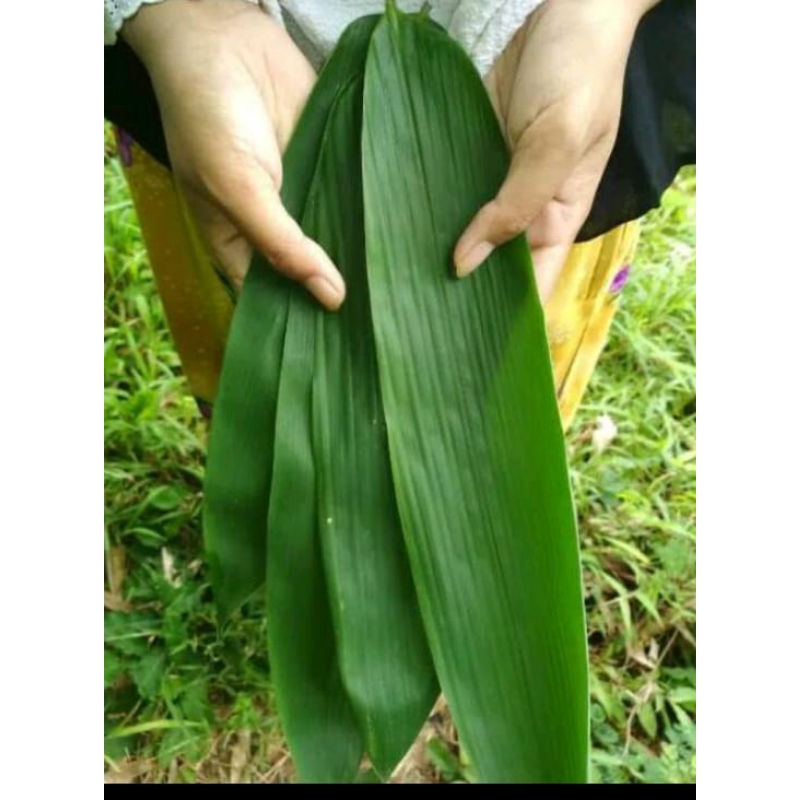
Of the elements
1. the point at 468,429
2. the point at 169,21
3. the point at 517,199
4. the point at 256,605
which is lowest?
the point at 256,605

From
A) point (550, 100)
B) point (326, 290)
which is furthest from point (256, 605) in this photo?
point (550, 100)

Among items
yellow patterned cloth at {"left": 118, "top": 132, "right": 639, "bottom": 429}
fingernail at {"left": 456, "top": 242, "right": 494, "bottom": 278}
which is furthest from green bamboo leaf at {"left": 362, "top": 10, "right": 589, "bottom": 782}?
yellow patterned cloth at {"left": 118, "top": 132, "right": 639, "bottom": 429}

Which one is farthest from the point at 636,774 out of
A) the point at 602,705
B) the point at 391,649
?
the point at 391,649

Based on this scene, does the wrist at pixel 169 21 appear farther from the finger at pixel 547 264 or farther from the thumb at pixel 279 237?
the finger at pixel 547 264

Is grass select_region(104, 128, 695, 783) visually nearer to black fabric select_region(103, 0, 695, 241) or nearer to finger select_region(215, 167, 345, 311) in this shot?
black fabric select_region(103, 0, 695, 241)

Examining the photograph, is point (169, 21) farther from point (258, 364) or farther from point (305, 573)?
point (305, 573)
